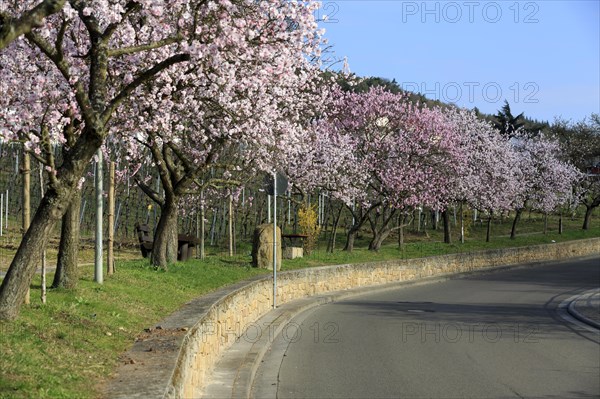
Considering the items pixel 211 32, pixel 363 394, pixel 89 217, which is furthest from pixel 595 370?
pixel 89 217

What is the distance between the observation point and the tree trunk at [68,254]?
502 inches

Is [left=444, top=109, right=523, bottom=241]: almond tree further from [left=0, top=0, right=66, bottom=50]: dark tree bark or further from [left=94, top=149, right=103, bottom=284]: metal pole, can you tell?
[left=0, top=0, right=66, bottom=50]: dark tree bark

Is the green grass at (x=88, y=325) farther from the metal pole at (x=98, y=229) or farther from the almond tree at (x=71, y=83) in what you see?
the almond tree at (x=71, y=83)

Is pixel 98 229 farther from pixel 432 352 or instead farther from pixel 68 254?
pixel 432 352

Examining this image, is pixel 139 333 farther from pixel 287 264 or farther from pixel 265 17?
pixel 287 264

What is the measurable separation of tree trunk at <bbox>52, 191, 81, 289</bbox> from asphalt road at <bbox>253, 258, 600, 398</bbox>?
3332 millimetres

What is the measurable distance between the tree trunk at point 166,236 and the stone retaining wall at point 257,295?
7.70 ft

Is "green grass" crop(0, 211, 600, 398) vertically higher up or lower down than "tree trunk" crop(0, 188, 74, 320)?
lower down

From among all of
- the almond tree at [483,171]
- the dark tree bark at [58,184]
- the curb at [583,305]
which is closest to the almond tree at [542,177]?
the almond tree at [483,171]

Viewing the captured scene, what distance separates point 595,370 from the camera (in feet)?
37.8

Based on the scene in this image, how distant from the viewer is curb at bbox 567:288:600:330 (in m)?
18.1

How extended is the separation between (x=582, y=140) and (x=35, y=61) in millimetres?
70446

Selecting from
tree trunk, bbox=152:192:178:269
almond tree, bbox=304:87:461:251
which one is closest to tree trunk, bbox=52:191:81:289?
tree trunk, bbox=152:192:178:269

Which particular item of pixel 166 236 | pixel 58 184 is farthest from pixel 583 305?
pixel 58 184
